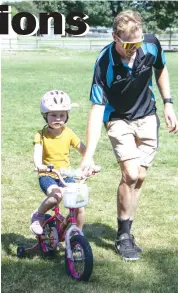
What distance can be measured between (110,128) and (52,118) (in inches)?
23.1

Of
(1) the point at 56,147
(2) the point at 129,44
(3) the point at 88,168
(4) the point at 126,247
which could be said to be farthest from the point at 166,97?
(4) the point at 126,247

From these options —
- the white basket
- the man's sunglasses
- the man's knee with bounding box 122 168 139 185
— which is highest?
the man's sunglasses

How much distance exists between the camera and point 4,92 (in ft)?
59.9

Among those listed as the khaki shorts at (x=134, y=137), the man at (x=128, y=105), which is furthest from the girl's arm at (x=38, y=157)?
the khaki shorts at (x=134, y=137)

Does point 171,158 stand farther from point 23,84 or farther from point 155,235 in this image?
point 23,84

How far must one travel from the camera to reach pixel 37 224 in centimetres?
486

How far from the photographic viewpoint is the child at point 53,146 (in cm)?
467

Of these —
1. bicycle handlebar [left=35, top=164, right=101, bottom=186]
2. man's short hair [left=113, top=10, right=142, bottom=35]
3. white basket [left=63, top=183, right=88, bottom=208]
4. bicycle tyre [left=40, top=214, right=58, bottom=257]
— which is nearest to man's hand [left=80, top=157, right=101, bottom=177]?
bicycle handlebar [left=35, top=164, right=101, bottom=186]

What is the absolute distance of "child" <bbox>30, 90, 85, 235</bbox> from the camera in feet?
15.3

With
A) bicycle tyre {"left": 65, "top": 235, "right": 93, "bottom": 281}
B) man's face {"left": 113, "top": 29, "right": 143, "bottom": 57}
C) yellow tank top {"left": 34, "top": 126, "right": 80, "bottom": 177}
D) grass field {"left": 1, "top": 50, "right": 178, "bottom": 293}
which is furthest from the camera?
yellow tank top {"left": 34, "top": 126, "right": 80, "bottom": 177}

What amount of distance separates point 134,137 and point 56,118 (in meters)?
0.76

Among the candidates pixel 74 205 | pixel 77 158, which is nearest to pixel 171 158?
pixel 77 158

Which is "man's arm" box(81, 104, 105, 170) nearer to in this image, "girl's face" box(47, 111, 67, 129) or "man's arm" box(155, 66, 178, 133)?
"girl's face" box(47, 111, 67, 129)

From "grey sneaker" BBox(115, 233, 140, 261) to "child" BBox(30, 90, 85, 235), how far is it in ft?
1.63
